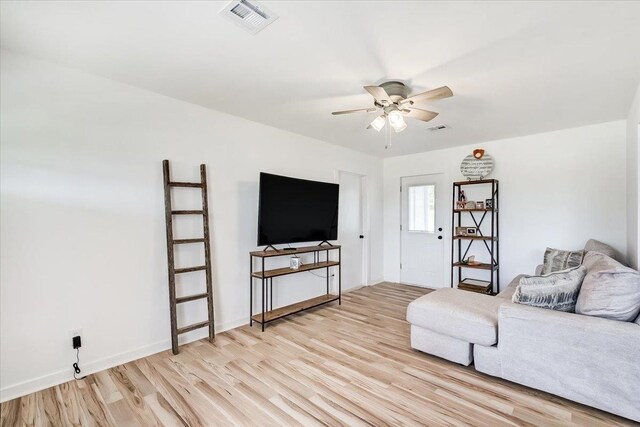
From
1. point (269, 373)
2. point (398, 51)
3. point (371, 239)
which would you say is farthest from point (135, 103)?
point (371, 239)

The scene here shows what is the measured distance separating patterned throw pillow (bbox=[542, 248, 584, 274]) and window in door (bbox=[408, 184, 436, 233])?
185 cm

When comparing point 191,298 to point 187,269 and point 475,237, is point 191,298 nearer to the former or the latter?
point 187,269

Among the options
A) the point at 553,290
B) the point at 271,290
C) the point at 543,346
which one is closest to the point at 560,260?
the point at 553,290

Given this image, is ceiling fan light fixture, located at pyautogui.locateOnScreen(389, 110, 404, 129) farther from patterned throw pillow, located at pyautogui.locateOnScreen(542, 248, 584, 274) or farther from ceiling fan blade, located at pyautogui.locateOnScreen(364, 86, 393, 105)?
patterned throw pillow, located at pyautogui.locateOnScreen(542, 248, 584, 274)

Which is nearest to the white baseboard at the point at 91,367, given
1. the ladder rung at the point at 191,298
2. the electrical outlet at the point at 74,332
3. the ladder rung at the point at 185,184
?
the electrical outlet at the point at 74,332

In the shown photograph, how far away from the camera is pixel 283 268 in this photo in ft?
12.6

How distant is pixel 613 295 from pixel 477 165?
296 cm

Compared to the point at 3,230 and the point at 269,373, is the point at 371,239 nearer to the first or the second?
the point at 269,373

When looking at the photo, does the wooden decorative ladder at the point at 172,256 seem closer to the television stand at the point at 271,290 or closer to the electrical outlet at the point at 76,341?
the television stand at the point at 271,290

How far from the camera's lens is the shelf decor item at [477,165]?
14.9 ft

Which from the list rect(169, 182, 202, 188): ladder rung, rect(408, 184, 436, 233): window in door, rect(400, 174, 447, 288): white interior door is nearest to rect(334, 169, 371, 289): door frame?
rect(400, 174, 447, 288): white interior door

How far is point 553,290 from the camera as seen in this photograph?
2.24 m

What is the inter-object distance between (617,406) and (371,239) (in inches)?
151

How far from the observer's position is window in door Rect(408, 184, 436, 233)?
17.4ft
